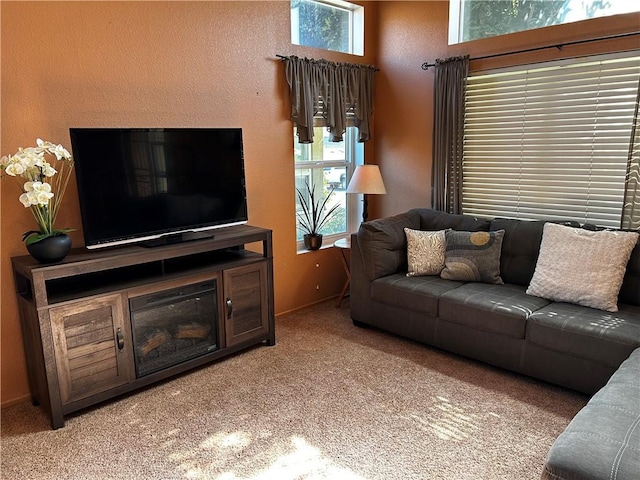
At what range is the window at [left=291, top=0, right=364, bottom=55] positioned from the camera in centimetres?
388

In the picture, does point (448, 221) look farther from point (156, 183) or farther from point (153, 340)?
point (153, 340)

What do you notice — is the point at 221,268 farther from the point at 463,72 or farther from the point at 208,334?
the point at 463,72

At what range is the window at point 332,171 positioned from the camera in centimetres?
417

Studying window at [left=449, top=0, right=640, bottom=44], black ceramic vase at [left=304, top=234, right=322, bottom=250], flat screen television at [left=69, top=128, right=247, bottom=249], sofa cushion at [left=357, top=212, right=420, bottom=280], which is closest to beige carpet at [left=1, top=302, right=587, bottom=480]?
sofa cushion at [left=357, top=212, right=420, bottom=280]

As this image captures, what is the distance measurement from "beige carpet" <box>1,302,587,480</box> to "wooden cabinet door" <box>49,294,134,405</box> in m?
0.18

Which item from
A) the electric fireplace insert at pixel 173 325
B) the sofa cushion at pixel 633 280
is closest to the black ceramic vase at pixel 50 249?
the electric fireplace insert at pixel 173 325

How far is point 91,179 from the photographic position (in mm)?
2529

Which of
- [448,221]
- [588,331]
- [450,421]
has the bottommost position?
[450,421]

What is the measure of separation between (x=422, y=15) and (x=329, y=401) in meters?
3.28

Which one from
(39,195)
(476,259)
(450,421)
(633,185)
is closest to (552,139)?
(633,185)

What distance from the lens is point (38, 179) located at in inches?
95.7

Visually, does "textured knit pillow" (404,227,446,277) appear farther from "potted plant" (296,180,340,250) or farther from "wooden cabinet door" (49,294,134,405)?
"wooden cabinet door" (49,294,134,405)

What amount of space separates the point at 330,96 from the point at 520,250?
1.99 meters

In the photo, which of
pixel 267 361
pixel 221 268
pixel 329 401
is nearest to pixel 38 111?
pixel 221 268
